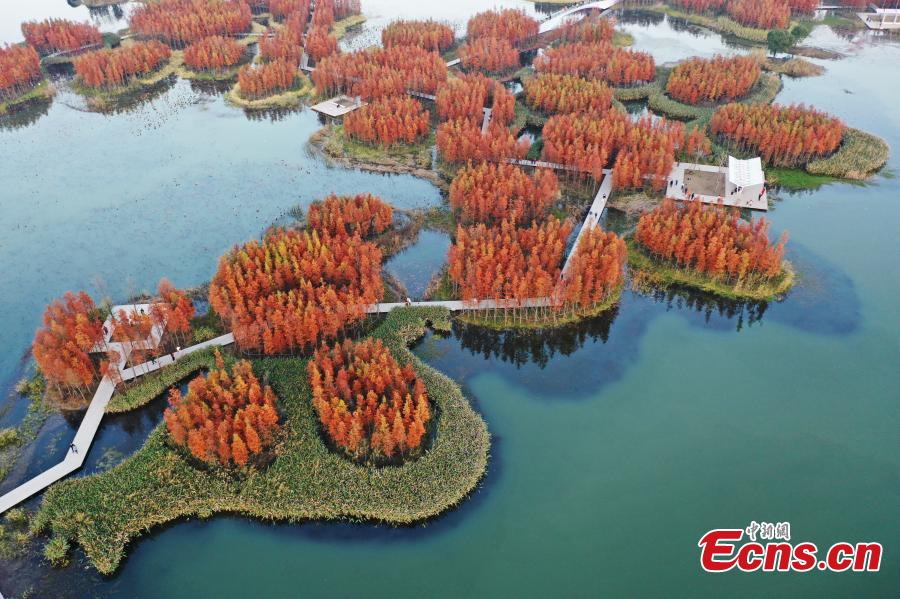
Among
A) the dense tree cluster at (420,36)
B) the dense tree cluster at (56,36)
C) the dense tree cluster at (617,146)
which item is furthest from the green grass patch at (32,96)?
the dense tree cluster at (617,146)

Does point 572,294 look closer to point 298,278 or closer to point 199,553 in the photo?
point 298,278

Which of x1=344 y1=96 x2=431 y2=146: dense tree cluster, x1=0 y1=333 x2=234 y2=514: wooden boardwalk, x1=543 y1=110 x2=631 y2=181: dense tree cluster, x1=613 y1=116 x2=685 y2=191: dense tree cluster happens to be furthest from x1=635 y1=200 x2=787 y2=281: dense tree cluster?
x1=0 y1=333 x2=234 y2=514: wooden boardwalk

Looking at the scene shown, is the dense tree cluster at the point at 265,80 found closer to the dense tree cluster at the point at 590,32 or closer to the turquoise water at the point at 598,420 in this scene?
the turquoise water at the point at 598,420

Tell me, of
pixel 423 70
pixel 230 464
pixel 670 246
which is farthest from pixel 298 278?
pixel 423 70

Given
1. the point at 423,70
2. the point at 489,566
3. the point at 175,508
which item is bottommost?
the point at 489,566

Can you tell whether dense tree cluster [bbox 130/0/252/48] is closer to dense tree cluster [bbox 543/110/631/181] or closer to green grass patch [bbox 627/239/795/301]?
dense tree cluster [bbox 543/110/631/181]

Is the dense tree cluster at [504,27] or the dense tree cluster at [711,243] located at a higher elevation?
the dense tree cluster at [504,27]
